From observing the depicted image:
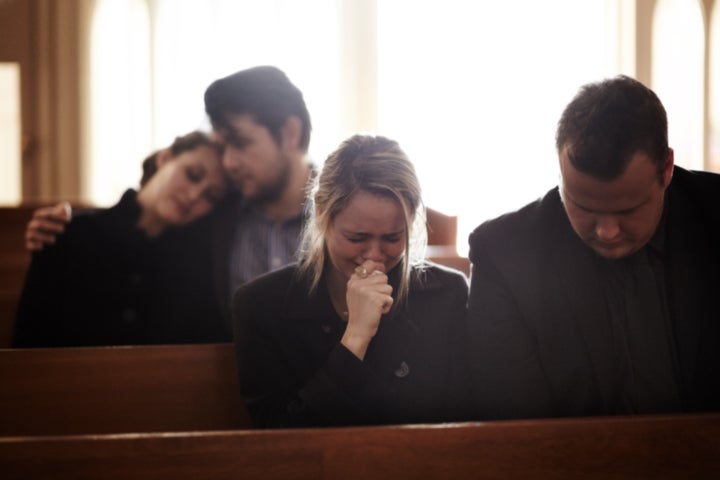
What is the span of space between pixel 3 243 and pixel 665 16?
180 inches

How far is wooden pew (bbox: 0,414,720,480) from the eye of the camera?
1.25m

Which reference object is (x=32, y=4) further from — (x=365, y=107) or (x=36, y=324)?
(x=36, y=324)

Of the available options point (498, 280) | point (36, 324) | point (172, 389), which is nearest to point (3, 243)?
point (36, 324)

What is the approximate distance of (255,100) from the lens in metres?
2.57

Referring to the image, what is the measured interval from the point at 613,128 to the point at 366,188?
0.53m

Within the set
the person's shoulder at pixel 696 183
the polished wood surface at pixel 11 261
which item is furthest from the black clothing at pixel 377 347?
the polished wood surface at pixel 11 261

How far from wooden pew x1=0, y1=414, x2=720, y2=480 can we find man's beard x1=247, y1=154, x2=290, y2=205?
4.57ft

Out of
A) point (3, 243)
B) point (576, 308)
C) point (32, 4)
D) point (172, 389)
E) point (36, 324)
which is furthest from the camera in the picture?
point (32, 4)

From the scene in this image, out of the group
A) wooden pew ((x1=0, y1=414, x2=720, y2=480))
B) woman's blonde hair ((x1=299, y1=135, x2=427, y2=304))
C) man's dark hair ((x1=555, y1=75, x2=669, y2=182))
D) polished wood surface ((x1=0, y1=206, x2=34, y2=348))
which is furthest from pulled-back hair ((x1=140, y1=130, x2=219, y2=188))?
wooden pew ((x1=0, y1=414, x2=720, y2=480))

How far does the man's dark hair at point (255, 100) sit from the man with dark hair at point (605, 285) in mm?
1037

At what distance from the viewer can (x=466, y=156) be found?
5.57 metres

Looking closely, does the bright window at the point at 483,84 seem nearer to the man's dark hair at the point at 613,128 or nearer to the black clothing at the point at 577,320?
A: the black clothing at the point at 577,320

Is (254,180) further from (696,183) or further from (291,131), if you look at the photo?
(696,183)

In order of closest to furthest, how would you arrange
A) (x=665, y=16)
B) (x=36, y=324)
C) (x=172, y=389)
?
1. (x=172, y=389)
2. (x=36, y=324)
3. (x=665, y=16)
